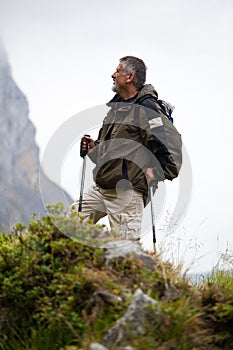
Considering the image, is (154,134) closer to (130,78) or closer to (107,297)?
(130,78)

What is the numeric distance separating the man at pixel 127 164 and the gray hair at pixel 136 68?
0.21 meters

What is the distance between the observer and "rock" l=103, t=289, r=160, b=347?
3.94 metres

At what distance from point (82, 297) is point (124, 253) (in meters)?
0.60

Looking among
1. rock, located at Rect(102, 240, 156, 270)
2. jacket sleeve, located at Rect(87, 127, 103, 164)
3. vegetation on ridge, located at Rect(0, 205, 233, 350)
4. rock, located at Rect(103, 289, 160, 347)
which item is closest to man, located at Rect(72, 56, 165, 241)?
jacket sleeve, located at Rect(87, 127, 103, 164)

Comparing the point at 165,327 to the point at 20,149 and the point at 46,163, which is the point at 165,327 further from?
the point at 20,149

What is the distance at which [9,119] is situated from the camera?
129875mm

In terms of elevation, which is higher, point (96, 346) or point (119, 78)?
point (119, 78)

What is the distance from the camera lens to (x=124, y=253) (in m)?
4.89

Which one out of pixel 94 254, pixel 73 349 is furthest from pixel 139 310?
pixel 94 254

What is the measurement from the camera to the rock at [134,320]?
155 inches

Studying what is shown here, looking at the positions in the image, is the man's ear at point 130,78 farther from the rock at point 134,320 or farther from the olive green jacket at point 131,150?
the rock at point 134,320

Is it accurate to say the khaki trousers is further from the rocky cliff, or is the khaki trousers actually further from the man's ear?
the rocky cliff

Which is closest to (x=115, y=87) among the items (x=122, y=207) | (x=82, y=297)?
(x=122, y=207)

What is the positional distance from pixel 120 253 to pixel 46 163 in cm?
262
